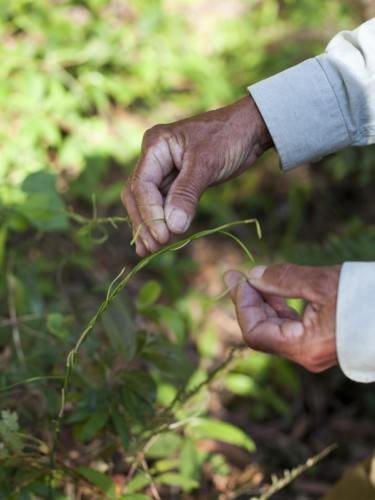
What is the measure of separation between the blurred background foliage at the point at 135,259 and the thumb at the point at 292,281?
1.47 feet

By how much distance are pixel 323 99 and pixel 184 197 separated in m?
0.40

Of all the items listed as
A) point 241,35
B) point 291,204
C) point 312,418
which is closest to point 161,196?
point 312,418

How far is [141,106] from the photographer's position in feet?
11.2

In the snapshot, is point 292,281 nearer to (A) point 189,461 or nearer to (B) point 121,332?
(B) point 121,332

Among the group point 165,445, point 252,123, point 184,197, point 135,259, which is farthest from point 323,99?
point 135,259

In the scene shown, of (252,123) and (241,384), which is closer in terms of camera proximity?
(252,123)

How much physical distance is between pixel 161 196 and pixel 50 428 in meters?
0.68

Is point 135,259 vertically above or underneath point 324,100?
underneath

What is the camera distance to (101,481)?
1416 mm

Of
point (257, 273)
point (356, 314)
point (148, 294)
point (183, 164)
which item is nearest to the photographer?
point (356, 314)

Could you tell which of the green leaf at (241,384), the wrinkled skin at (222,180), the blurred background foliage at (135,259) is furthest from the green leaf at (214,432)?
the wrinkled skin at (222,180)

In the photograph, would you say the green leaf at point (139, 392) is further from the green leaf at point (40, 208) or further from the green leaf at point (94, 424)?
the green leaf at point (40, 208)

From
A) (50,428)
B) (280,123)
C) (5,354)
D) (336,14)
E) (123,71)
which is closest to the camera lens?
(280,123)

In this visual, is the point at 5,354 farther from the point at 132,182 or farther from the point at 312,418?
the point at 312,418
